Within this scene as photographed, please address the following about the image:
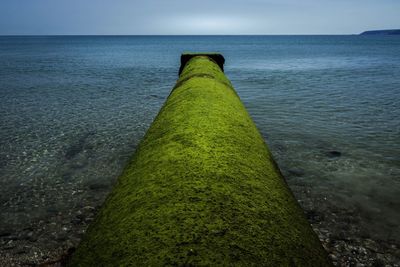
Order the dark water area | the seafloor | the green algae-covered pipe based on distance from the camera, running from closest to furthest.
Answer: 1. the green algae-covered pipe
2. the seafloor
3. the dark water area

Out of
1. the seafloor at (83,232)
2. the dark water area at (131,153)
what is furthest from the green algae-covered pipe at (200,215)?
the dark water area at (131,153)

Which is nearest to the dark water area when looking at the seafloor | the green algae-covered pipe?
the seafloor

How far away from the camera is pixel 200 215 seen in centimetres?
125

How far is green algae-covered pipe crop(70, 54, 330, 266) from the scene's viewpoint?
3.62 feet

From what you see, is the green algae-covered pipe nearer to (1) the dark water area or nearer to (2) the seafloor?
(2) the seafloor

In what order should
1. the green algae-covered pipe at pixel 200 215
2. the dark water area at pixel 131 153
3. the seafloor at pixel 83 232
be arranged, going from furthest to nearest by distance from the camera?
the dark water area at pixel 131 153
the seafloor at pixel 83 232
the green algae-covered pipe at pixel 200 215

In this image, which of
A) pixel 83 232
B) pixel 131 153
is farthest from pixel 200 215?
pixel 131 153

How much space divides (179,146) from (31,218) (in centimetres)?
468

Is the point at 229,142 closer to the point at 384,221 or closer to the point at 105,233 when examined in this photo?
the point at 105,233

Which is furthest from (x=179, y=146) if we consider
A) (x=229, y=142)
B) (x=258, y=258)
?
(x=258, y=258)

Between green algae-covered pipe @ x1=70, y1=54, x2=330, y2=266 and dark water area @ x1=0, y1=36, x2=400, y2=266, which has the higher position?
green algae-covered pipe @ x1=70, y1=54, x2=330, y2=266

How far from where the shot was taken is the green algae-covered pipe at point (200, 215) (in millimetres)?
1104

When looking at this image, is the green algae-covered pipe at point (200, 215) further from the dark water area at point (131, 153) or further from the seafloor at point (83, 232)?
the dark water area at point (131, 153)

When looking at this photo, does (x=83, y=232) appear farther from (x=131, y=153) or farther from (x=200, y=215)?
(x=200, y=215)
